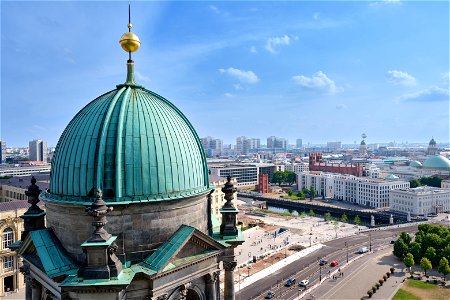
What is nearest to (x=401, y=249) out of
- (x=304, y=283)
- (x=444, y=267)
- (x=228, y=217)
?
(x=444, y=267)

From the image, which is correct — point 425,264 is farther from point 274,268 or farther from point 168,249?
point 168,249

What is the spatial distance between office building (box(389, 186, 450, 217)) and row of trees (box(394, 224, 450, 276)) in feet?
216

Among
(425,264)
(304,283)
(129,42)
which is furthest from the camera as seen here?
(425,264)

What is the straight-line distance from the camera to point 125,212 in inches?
733

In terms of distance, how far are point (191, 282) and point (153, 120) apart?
32.7ft

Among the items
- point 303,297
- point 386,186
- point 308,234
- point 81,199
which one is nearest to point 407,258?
point 303,297

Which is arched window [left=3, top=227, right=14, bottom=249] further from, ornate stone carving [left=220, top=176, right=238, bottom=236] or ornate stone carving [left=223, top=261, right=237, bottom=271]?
ornate stone carving [left=223, top=261, right=237, bottom=271]

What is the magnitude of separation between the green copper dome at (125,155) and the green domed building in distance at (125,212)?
0.05 m

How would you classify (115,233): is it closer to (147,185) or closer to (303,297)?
(147,185)

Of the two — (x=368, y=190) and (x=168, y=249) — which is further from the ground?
(x=168, y=249)

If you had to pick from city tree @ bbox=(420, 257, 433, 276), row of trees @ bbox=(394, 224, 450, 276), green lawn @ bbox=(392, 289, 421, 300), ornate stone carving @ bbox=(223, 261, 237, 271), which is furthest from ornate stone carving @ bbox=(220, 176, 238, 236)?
city tree @ bbox=(420, 257, 433, 276)

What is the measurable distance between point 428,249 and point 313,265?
27060 mm

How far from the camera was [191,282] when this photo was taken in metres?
20.9

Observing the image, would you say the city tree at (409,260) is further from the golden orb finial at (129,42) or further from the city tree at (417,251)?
the golden orb finial at (129,42)
